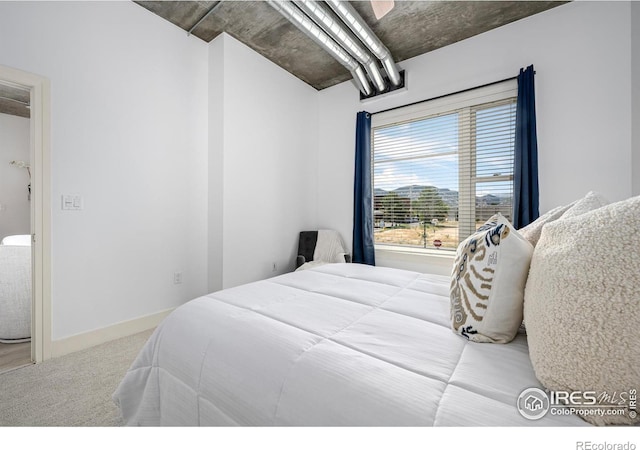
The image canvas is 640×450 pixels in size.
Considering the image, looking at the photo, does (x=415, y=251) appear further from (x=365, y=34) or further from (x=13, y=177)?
(x=13, y=177)

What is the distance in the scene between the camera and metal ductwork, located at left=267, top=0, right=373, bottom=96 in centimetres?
222

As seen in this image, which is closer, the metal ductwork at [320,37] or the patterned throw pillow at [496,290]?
the patterned throw pillow at [496,290]

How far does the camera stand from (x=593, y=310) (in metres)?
0.56

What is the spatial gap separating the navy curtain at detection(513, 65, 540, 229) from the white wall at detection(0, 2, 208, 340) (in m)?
3.25

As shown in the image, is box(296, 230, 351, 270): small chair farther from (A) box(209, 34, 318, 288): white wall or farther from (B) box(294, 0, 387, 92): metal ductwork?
(B) box(294, 0, 387, 92): metal ductwork

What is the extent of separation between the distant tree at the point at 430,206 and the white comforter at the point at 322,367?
2.02 metres

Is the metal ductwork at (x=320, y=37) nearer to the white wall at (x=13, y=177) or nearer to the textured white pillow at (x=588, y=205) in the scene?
the textured white pillow at (x=588, y=205)

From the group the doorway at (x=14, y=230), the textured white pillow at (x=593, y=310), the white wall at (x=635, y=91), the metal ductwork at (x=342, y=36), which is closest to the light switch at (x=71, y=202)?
the doorway at (x=14, y=230)

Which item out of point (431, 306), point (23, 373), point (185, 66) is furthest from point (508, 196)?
point (23, 373)

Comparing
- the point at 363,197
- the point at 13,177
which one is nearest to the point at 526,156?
the point at 363,197

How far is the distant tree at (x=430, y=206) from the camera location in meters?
3.15

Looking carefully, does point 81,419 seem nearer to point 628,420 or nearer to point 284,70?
point 628,420

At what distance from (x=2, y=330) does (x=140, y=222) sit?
1410 millimetres

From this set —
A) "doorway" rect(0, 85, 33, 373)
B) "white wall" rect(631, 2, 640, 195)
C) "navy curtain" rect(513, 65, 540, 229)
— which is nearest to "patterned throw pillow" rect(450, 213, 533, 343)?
"navy curtain" rect(513, 65, 540, 229)
